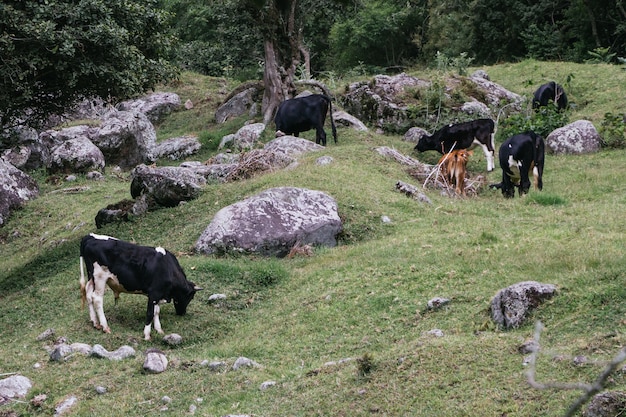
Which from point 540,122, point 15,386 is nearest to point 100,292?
point 15,386

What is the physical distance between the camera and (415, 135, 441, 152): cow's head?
870 inches

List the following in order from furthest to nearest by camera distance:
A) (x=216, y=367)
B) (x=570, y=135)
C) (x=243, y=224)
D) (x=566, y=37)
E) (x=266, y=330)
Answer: (x=566, y=37), (x=570, y=135), (x=243, y=224), (x=266, y=330), (x=216, y=367)

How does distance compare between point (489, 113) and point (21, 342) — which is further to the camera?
point (489, 113)

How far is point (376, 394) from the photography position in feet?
24.2

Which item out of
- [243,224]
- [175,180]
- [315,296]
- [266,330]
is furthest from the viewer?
[175,180]

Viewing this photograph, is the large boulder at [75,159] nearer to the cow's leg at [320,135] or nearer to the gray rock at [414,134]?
the cow's leg at [320,135]

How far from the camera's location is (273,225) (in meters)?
14.3

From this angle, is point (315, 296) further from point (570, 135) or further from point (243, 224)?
point (570, 135)

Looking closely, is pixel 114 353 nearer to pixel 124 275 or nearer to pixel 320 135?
pixel 124 275

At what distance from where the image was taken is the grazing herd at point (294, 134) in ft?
35.6

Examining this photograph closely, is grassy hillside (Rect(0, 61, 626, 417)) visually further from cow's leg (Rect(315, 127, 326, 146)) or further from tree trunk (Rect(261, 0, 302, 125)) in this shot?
tree trunk (Rect(261, 0, 302, 125))

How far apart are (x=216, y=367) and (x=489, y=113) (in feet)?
58.4

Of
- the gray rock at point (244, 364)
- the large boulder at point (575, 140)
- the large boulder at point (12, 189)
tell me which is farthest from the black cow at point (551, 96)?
the gray rock at point (244, 364)

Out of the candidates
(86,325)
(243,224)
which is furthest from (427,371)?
(243,224)
